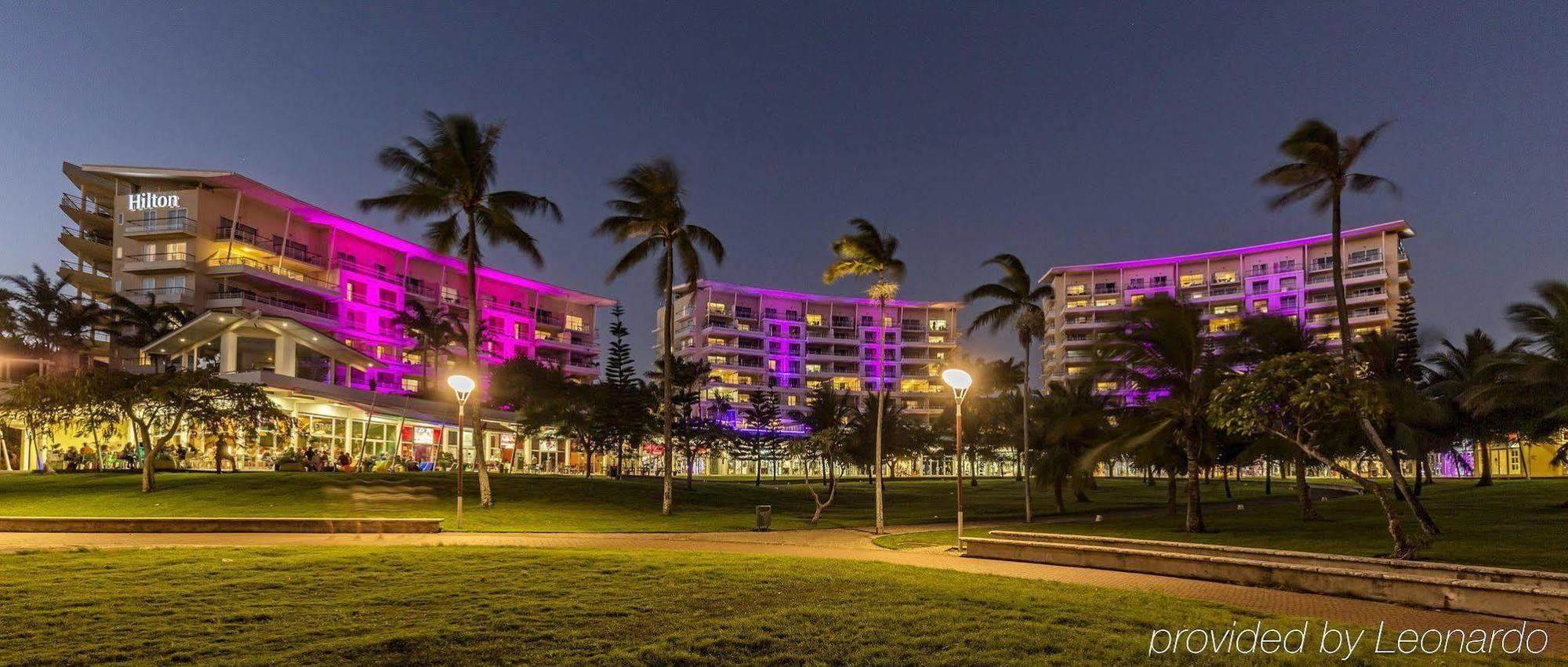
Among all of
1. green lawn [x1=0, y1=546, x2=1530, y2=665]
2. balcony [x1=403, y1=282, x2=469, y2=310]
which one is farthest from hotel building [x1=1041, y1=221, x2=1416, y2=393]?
green lawn [x1=0, y1=546, x2=1530, y2=665]

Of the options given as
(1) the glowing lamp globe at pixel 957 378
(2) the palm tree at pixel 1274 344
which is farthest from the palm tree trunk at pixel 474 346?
(2) the palm tree at pixel 1274 344

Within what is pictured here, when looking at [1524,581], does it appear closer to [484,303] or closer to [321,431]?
[321,431]

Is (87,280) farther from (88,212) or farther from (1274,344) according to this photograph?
(1274,344)

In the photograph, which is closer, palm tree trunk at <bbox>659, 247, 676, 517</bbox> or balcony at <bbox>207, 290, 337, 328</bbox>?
palm tree trunk at <bbox>659, 247, 676, 517</bbox>

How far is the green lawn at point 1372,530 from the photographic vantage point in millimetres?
17500

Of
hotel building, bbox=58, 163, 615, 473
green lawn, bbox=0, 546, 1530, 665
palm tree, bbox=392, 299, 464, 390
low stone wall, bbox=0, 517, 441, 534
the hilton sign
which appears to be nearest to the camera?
green lawn, bbox=0, 546, 1530, 665

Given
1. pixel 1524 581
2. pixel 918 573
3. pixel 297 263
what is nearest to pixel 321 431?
pixel 297 263

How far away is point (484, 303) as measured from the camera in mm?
89125

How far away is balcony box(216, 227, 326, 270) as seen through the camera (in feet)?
212

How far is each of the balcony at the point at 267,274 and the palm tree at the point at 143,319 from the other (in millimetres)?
3815

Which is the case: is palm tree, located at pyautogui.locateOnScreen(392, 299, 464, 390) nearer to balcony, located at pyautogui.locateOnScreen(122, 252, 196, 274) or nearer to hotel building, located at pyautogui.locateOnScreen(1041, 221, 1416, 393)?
balcony, located at pyautogui.locateOnScreen(122, 252, 196, 274)

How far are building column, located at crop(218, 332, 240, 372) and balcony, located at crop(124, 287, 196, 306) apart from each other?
2324 cm

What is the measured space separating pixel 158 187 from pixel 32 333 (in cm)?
1259

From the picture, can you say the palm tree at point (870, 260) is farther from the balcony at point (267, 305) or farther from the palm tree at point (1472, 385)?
the balcony at point (267, 305)
